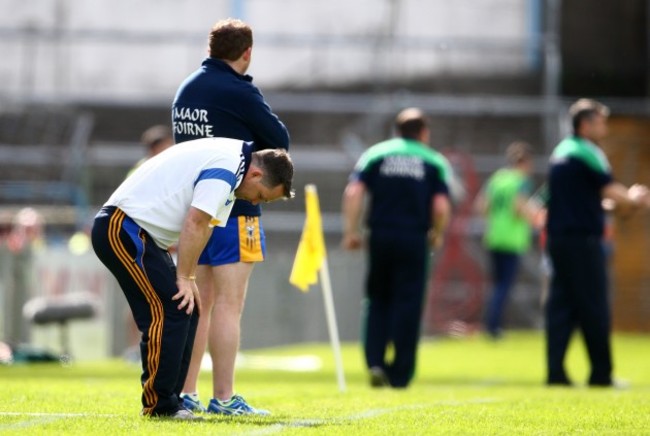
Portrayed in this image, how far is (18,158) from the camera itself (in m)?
20.2

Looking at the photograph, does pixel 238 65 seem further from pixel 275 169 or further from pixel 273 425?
pixel 273 425

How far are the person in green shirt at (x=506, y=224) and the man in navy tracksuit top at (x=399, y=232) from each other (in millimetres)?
7194

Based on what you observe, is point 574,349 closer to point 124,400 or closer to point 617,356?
point 617,356

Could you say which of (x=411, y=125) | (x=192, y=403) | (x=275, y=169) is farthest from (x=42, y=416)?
Result: (x=411, y=125)

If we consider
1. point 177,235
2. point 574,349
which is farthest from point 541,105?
point 177,235

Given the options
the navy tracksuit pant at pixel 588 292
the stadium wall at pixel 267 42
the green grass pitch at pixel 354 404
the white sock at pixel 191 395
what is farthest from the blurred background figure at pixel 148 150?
the stadium wall at pixel 267 42

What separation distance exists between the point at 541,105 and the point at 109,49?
6.38 meters

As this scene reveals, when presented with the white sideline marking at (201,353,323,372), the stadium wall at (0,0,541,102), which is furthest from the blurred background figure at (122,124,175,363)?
the stadium wall at (0,0,541,102)

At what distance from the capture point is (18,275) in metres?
15.7

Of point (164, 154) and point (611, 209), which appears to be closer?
point (164, 154)

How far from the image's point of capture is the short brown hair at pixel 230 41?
7828mm

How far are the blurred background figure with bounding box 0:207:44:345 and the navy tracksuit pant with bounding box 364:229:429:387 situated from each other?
502cm

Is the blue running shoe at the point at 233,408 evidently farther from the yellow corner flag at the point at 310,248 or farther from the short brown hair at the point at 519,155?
the short brown hair at the point at 519,155

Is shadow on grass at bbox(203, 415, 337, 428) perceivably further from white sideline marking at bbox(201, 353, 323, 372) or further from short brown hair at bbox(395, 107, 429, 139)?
white sideline marking at bbox(201, 353, 323, 372)
